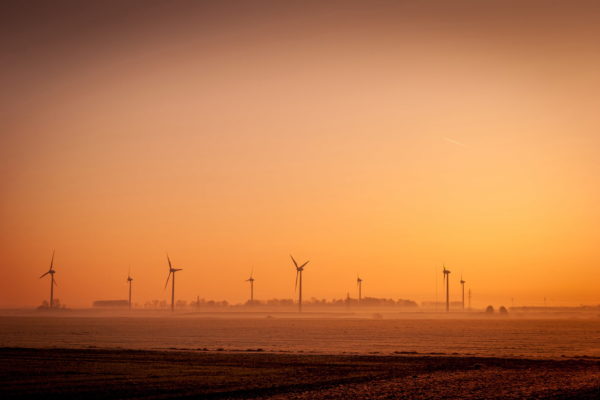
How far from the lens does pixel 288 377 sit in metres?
49.6

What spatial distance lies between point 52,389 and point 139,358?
22617 millimetres

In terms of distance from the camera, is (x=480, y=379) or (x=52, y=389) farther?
(x=480, y=379)

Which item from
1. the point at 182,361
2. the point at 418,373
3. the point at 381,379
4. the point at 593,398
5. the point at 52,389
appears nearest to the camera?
the point at 593,398

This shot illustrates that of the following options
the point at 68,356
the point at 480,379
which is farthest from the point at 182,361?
the point at 480,379

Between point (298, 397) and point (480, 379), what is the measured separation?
48.5 feet

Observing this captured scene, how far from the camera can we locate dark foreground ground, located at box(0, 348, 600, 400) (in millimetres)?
41031

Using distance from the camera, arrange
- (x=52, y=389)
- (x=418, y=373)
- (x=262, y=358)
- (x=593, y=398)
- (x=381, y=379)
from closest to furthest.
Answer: (x=593, y=398), (x=52, y=389), (x=381, y=379), (x=418, y=373), (x=262, y=358)

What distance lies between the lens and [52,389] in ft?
137

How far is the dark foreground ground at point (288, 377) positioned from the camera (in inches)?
1615

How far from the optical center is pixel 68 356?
65.2 meters

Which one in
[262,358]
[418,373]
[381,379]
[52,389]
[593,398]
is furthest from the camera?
[262,358]

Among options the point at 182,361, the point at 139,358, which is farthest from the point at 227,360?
the point at 139,358

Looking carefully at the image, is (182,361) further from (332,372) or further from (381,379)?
(381,379)

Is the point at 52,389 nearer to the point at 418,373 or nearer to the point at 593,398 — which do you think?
the point at 418,373
